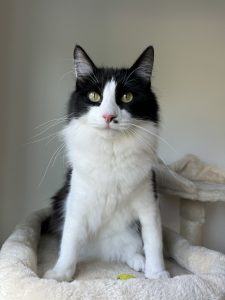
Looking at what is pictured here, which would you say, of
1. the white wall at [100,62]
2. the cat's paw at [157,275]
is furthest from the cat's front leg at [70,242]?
the white wall at [100,62]

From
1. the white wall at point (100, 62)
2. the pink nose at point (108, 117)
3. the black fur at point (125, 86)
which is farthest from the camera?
the white wall at point (100, 62)

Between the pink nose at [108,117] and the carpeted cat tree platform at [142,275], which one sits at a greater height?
the pink nose at [108,117]

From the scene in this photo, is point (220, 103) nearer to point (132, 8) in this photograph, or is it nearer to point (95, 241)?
point (132, 8)

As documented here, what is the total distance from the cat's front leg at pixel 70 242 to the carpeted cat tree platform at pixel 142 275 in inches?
2.2

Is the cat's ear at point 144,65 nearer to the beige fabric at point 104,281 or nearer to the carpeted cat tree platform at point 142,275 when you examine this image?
the carpeted cat tree platform at point 142,275

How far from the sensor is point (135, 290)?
88 cm

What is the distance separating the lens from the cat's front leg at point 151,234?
112cm

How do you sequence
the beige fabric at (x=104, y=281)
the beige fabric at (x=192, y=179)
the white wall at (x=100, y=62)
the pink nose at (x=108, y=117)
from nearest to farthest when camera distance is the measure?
the beige fabric at (x=104, y=281)
the pink nose at (x=108, y=117)
the beige fabric at (x=192, y=179)
the white wall at (x=100, y=62)

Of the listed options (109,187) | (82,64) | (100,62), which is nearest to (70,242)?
(109,187)

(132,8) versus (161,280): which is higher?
(132,8)

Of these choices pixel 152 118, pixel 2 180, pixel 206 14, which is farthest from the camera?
pixel 206 14

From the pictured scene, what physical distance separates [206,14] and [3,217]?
147 centimetres

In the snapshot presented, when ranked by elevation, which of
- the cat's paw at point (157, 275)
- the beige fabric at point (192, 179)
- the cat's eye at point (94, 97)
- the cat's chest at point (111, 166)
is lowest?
the cat's paw at point (157, 275)

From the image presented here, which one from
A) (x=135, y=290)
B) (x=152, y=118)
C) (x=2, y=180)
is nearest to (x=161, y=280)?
(x=135, y=290)
